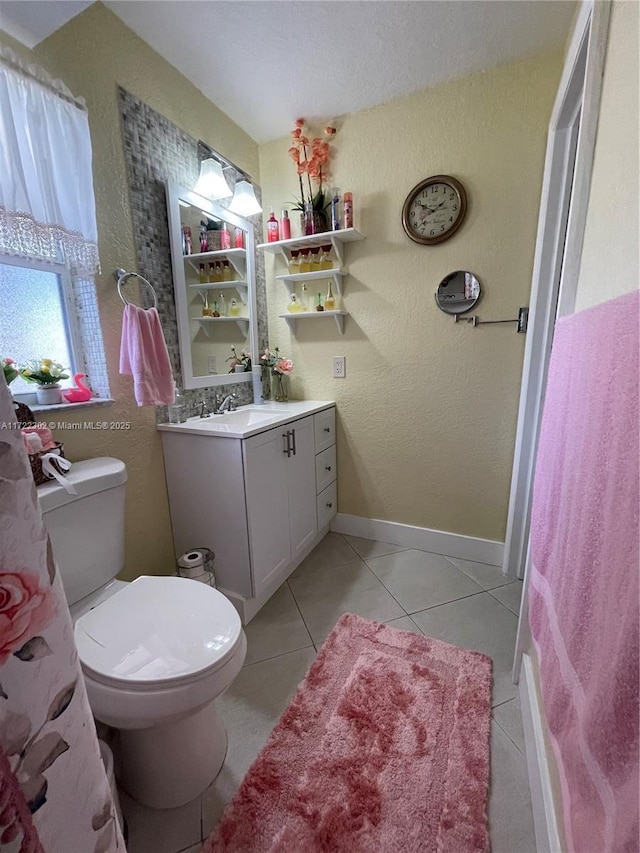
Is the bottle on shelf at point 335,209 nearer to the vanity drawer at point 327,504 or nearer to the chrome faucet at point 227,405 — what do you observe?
the chrome faucet at point 227,405

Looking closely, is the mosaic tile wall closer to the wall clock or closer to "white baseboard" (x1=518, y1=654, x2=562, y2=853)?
the wall clock

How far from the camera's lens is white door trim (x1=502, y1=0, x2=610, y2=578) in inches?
33.1

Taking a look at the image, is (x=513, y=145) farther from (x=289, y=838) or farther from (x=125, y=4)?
(x=289, y=838)

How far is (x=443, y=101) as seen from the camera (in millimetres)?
1705

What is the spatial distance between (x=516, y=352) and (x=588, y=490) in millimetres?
1375

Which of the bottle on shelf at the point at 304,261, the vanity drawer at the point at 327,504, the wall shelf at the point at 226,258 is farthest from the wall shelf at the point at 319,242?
the vanity drawer at the point at 327,504

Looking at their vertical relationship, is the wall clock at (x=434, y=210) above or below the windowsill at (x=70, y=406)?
above

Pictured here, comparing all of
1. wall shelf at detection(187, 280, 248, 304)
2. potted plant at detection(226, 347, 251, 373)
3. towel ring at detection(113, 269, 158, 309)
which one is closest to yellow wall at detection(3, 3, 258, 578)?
towel ring at detection(113, 269, 158, 309)

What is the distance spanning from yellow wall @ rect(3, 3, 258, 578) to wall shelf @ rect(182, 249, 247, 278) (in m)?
0.33

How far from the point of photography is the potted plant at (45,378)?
1237 mm

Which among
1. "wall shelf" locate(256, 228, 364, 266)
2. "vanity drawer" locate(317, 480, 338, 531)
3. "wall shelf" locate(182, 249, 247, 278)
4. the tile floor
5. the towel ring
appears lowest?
the tile floor

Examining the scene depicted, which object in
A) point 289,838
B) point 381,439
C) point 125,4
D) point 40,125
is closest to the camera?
point 289,838

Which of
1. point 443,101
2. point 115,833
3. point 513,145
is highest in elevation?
point 443,101

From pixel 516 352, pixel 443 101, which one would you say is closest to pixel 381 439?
pixel 516 352
